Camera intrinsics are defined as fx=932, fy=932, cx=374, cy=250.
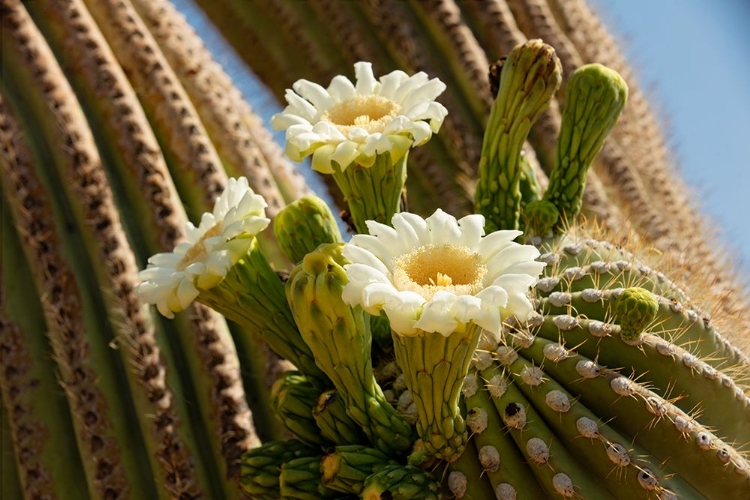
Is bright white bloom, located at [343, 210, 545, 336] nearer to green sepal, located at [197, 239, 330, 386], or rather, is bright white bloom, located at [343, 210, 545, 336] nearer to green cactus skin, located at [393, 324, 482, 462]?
green cactus skin, located at [393, 324, 482, 462]

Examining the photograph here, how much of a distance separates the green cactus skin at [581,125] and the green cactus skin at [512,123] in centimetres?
6

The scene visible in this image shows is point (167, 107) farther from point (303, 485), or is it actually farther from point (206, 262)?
point (303, 485)

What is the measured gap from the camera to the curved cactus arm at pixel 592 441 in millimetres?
1109

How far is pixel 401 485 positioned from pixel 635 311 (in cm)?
35

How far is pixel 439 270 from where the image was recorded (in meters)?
1.05

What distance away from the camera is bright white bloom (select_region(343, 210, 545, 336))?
95cm

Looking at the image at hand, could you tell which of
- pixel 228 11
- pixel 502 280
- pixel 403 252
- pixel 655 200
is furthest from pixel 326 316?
pixel 228 11

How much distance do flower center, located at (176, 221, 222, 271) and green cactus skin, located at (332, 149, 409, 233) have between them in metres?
0.19

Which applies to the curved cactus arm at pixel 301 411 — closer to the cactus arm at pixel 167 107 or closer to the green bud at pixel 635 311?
the green bud at pixel 635 311

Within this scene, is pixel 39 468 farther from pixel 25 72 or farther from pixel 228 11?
pixel 228 11

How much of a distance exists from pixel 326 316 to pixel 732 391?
1.79 feet

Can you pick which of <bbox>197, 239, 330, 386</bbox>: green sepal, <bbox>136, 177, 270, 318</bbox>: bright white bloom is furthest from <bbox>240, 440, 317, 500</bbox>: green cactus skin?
<bbox>136, 177, 270, 318</bbox>: bright white bloom

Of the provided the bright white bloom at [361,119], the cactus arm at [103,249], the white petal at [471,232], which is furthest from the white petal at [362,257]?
the cactus arm at [103,249]

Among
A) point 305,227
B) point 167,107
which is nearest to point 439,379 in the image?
point 305,227
